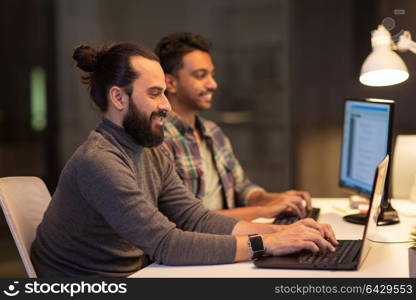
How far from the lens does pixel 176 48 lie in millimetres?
3250

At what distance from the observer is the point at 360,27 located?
4336 millimetres

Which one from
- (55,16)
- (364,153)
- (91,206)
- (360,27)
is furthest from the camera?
Answer: (55,16)

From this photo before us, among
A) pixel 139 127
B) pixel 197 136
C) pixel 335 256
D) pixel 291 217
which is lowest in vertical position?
pixel 291 217

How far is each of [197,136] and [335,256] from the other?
1314 millimetres

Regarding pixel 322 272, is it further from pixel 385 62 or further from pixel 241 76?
pixel 241 76

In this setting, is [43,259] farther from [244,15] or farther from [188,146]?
[244,15]

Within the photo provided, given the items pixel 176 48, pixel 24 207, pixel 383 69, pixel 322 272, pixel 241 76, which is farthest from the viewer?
pixel 241 76

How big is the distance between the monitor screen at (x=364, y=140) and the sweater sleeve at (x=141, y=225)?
0.85 metres

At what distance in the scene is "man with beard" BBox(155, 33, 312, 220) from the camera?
308cm

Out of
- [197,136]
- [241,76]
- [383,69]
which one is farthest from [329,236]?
[241,76]

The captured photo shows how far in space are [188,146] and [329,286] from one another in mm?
1426

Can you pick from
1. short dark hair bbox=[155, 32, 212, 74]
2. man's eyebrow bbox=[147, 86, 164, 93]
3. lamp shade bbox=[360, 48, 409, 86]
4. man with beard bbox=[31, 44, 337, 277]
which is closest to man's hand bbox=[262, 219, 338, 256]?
man with beard bbox=[31, 44, 337, 277]

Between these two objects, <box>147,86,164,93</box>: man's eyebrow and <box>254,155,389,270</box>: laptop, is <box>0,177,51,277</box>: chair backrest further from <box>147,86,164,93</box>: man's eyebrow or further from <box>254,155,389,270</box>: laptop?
<box>254,155,389,270</box>: laptop

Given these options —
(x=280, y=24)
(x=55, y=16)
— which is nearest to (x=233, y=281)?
(x=280, y=24)
